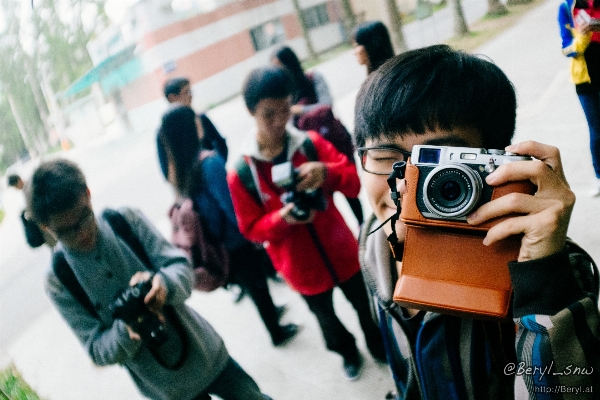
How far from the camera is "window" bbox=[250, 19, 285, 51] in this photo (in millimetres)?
4312

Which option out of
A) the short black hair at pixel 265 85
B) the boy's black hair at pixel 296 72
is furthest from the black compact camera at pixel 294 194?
the boy's black hair at pixel 296 72

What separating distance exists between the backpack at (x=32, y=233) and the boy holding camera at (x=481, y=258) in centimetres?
98

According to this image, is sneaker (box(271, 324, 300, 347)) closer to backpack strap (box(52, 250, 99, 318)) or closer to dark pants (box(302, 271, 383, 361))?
dark pants (box(302, 271, 383, 361))

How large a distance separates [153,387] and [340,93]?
567 cm

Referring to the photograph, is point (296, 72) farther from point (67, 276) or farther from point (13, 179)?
point (67, 276)

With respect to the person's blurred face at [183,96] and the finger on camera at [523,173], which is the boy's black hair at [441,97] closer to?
the finger on camera at [523,173]

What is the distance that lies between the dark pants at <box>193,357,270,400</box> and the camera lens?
37.5 inches

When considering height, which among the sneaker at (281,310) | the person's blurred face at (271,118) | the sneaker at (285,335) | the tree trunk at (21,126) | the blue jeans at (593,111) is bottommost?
the sneaker at (285,335)

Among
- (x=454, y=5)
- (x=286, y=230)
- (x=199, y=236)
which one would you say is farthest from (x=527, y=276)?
(x=454, y=5)

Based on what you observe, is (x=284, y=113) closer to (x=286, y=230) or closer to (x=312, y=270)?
(x=286, y=230)

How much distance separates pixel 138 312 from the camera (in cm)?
109

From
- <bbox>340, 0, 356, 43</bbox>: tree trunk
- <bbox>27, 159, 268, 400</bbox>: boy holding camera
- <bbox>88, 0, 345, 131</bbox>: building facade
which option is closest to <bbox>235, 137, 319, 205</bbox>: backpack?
<bbox>27, 159, 268, 400</bbox>: boy holding camera

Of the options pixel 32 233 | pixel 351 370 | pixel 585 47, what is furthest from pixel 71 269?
pixel 585 47

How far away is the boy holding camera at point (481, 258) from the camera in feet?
1.93
